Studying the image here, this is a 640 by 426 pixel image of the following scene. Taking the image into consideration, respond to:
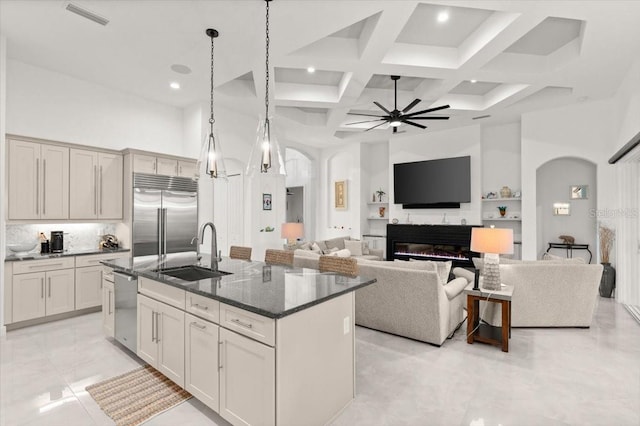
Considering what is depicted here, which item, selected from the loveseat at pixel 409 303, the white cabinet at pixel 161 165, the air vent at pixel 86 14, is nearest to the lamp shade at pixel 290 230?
the white cabinet at pixel 161 165

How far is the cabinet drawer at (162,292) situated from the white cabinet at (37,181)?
2569 mm

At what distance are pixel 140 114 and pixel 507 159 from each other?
25.1ft

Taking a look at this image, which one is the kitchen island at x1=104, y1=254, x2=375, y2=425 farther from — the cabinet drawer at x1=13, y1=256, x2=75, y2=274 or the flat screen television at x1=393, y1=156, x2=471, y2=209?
the flat screen television at x1=393, y1=156, x2=471, y2=209

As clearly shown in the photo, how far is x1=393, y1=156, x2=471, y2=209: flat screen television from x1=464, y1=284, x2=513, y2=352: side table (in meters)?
4.10

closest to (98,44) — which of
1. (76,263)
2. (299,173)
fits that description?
(76,263)

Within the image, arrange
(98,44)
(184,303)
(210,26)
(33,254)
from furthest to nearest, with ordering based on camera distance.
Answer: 1. (33,254)
2. (98,44)
3. (210,26)
4. (184,303)

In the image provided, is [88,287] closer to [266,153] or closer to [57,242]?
[57,242]

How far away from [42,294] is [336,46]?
16.4 feet

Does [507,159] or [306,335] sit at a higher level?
[507,159]

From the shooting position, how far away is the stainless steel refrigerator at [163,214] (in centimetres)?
504

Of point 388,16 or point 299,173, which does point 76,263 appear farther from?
point 299,173

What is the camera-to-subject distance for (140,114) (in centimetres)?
572

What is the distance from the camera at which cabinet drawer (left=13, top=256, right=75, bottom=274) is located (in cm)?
401

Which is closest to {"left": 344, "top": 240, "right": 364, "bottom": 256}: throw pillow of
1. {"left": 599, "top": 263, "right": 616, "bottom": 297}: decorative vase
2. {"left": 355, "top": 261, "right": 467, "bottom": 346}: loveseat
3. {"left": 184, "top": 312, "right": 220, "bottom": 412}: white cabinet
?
{"left": 355, "top": 261, "right": 467, "bottom": 346}: loveseat
